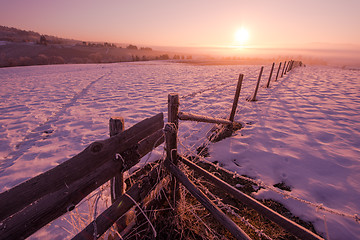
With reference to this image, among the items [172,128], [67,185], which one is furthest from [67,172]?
[172,128]

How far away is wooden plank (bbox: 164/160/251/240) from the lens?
4.75ft

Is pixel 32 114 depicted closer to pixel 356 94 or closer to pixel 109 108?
pixel 109 108

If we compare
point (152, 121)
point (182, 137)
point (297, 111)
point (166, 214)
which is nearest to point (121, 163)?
point (152, 121)

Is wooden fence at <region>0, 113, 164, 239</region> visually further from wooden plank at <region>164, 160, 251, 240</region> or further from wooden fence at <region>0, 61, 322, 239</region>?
wooden plank at <region>164, 160, 251, 240</region>

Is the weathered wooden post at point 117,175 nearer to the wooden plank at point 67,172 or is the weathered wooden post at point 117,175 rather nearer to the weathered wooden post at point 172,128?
the wooden plank at point 67,172

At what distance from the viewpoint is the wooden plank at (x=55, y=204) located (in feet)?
2.98

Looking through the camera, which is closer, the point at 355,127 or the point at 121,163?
the point at 121,163

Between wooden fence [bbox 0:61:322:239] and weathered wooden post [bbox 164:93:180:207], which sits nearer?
wooden fence [bbox 0:61:322:239]

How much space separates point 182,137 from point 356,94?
935cm

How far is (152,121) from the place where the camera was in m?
1.65

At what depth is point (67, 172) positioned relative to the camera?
1030 mm

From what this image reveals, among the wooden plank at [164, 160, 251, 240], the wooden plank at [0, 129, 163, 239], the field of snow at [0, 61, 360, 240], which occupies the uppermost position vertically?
the wooden plank at [0, 129, 163, 239]

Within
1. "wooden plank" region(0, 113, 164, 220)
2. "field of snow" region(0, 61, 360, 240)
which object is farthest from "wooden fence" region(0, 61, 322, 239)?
"field of snow" region(0, 61, 360, 240)

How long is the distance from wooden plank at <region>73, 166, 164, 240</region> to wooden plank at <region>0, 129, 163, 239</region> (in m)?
0.34
